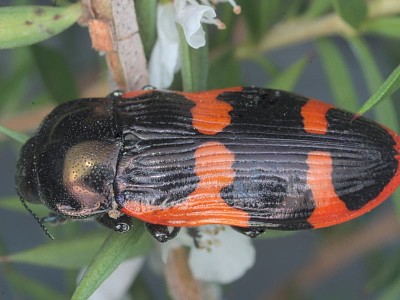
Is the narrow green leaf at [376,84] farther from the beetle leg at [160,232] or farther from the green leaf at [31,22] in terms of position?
the green leaf at [31,22]

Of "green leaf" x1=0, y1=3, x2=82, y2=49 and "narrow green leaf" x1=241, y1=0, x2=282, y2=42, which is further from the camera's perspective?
"narrow green leaf" x1=241, y1=0, x2=282, y2=42

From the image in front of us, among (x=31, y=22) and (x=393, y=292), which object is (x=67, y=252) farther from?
(x=393, y=292)

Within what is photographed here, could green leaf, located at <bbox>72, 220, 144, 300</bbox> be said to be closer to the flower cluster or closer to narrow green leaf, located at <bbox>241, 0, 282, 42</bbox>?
the flower cluster

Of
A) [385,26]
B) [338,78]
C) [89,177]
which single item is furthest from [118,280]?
[385,26]

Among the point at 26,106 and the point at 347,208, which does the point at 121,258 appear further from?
the point at 26,106

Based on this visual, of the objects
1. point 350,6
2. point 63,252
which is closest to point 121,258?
point 63,252

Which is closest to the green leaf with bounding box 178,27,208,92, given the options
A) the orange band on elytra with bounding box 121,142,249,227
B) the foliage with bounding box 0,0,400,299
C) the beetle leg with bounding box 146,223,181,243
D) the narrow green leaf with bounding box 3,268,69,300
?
the foliage with bounding box 0,0,400,299
